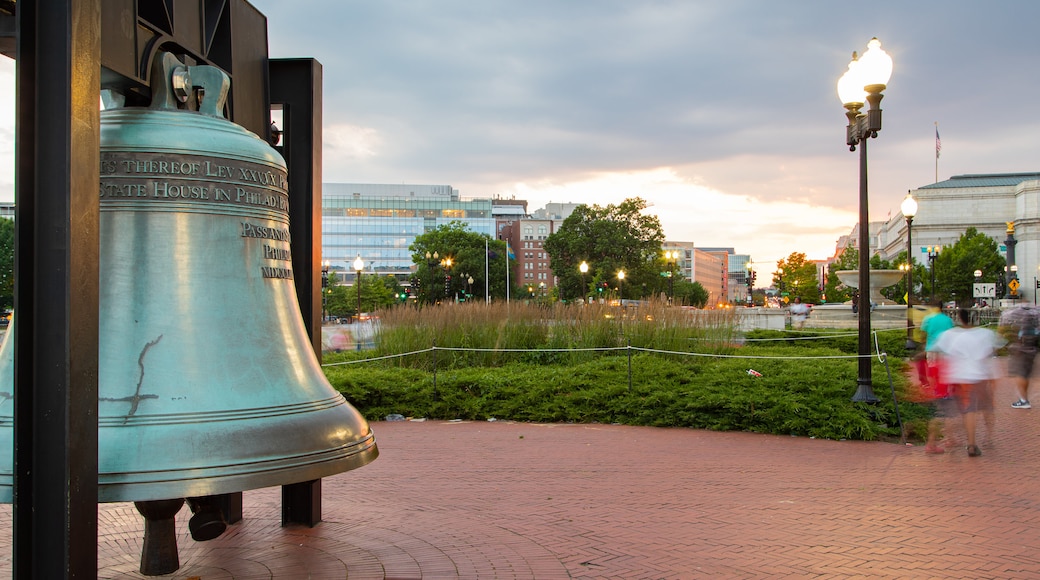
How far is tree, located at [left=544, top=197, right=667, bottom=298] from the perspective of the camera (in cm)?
7756

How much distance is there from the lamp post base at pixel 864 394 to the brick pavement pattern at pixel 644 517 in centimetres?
118

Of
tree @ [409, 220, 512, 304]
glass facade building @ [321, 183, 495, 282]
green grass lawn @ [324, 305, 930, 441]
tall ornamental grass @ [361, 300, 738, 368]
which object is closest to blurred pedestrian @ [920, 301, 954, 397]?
green grass lawn @ [324, 305, 930, 441]

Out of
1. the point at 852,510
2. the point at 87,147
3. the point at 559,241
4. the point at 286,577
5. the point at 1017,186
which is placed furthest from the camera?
the point at 1017,186

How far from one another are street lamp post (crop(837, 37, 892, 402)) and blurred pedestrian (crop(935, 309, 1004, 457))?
167 centimetres

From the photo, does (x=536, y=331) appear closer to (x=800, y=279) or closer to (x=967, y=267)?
(x=967, y=267)

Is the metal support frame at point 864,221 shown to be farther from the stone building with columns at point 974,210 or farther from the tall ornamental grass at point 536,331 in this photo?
the stone building with columns at point 974,210

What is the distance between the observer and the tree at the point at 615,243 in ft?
254

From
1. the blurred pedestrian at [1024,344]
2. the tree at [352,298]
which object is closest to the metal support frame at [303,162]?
the blurred pedestrian at [1024,344]

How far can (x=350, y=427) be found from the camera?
3.61 m

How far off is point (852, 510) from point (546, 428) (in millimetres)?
5217

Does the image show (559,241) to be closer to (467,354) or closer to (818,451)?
(467,354)

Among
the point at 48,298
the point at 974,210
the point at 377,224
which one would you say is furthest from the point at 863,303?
the point at 377,224

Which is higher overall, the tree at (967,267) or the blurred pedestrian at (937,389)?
the tree at (967,267)

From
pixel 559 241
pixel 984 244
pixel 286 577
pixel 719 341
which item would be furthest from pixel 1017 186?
pixel 286 577
